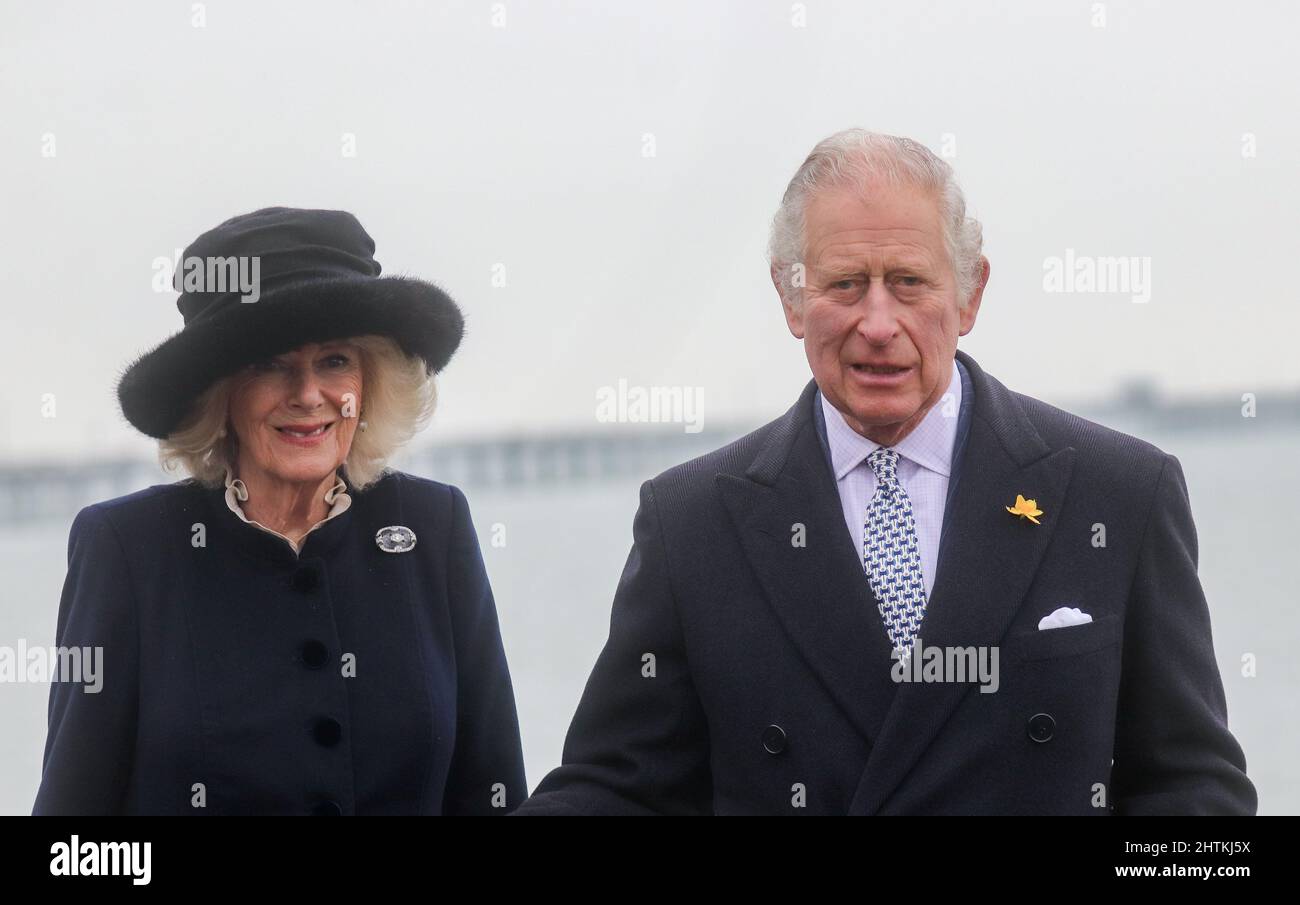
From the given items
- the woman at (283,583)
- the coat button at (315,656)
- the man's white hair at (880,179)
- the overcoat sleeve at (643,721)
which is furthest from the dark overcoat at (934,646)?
the coat button at (315,656)

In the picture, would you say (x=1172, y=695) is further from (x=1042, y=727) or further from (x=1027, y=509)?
(x=1027, y=509)

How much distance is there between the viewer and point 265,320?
2.78 metres

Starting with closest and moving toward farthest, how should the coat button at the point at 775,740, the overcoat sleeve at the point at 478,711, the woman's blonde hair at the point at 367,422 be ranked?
1. the coat button at the point at 775,740
2. the woman's blonde hair at the point at 367,422
3. the overcoat sleeve at the point at 478,711

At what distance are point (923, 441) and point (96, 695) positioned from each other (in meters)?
1.46

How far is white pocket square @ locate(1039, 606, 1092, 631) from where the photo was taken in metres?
2.46

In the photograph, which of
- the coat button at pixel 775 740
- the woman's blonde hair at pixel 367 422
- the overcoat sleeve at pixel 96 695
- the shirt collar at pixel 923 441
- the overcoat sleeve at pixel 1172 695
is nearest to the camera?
the overcoat sleeve at pixel 1172 695

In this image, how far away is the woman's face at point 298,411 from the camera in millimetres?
2857

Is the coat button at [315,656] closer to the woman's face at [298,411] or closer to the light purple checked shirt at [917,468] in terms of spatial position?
the woman's face at [298,411]

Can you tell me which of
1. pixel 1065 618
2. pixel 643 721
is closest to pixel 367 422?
pixel 643 721

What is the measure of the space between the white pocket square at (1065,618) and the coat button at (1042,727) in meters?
0.14

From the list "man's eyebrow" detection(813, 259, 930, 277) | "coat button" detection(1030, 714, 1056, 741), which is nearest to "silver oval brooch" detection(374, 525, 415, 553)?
"man's eyebrow" detection(813, 259, 930, 277)

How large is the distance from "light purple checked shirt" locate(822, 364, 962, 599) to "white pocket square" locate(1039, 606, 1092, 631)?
22 cm

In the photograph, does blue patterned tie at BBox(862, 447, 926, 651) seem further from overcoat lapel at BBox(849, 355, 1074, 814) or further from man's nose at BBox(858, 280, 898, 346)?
man's nose at BBox(858, 280, 898, 346)
